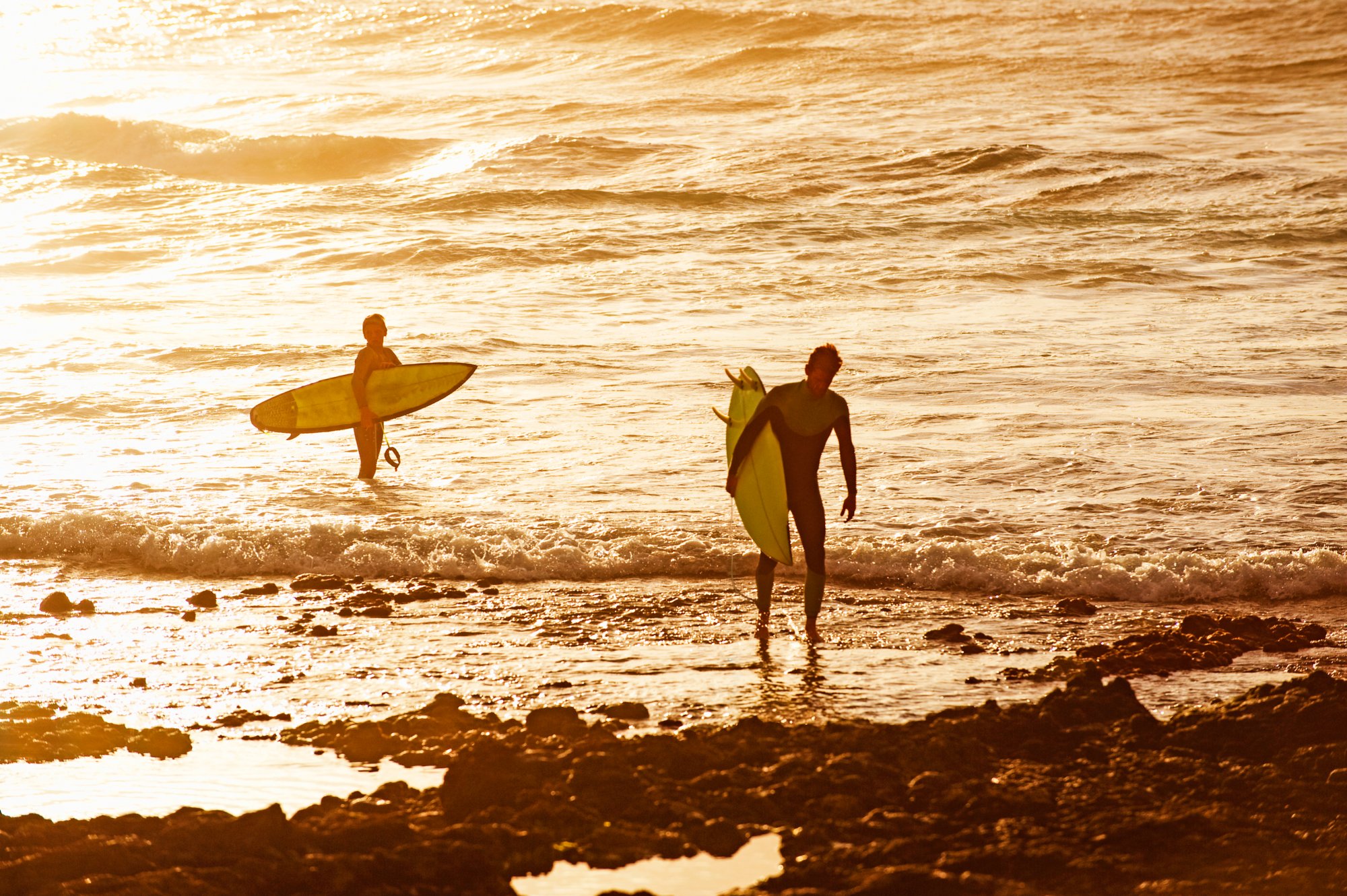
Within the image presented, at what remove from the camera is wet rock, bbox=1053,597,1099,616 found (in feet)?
24.4

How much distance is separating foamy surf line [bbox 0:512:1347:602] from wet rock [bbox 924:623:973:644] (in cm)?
107

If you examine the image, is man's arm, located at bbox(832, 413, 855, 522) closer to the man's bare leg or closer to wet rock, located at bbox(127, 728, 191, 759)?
the man's bare leg

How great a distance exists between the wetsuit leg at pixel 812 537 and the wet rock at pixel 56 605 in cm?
388

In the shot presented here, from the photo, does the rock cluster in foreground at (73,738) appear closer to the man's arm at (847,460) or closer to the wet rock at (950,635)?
the man's arm at (847,460)

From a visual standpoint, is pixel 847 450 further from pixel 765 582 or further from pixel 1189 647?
pixel 1189 647

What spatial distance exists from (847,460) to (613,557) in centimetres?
209

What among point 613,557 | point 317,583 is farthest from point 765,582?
point 317,583

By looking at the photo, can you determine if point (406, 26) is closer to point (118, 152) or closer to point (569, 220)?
point (118, 152)

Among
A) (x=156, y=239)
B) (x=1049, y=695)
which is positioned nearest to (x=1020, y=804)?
(x=1049, y=695)

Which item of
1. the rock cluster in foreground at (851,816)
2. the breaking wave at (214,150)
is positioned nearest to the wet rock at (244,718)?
the rock cluster in foreground at (851,816)

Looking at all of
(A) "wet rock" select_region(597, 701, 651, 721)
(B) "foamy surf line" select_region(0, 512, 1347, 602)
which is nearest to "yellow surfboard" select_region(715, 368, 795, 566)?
(B) "foamy surf line" select_region(0, 512, 1347, 602)

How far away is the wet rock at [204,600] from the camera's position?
24.9 feet

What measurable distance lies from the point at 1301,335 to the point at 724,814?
1248 cm

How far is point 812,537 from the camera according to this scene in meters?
6.94
